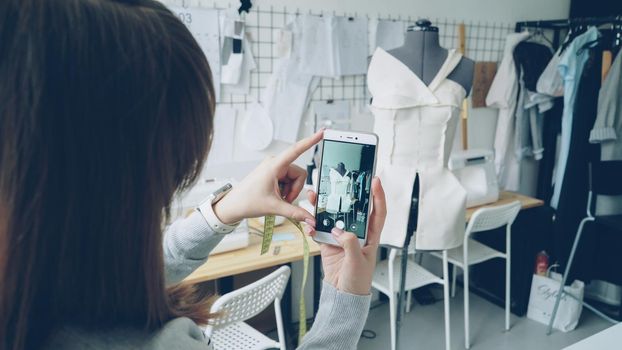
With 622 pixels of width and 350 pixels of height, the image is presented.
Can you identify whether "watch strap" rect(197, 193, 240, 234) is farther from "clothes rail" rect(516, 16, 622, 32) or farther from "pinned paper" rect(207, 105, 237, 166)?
"clothes rail" rect(516, 16, 622, 32)

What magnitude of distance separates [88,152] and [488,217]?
236cm

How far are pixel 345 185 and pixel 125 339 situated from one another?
0.74m

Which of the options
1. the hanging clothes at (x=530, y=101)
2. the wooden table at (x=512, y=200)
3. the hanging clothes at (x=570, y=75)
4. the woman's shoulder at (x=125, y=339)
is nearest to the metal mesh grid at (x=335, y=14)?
the hanging clothes at (x=530, y=101)

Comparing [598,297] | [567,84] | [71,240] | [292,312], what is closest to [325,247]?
[71,240]

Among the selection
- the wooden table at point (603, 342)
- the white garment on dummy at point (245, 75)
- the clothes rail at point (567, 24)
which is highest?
the clothes rail at point (567, 24)

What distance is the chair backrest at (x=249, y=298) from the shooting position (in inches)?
62.0

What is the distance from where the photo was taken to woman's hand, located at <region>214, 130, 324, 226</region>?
0.86 meters

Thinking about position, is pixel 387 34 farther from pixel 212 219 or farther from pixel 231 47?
pixel 212 219

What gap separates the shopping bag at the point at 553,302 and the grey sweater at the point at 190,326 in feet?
8.28

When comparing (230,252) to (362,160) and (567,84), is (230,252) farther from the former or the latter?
(567,84)

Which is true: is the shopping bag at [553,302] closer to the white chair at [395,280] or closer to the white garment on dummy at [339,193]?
the white chair at [395,280]

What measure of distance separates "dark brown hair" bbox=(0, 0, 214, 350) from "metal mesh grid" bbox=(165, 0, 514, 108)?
1.84 metres

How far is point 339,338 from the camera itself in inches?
30.3

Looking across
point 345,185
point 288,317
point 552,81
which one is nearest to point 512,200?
point 552,81
